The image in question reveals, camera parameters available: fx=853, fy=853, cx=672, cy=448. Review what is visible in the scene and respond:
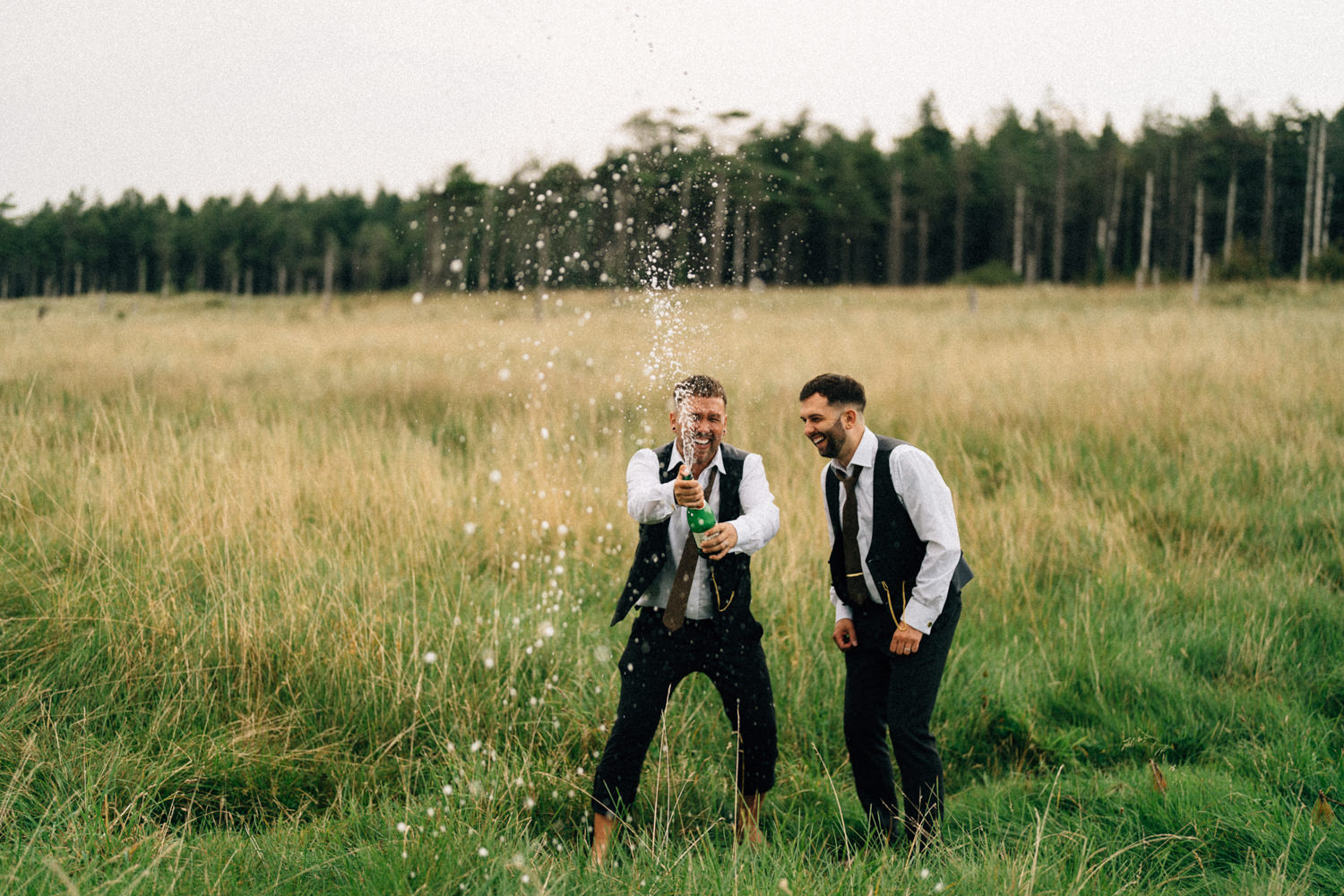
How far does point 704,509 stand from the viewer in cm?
254

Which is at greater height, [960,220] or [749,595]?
[960,220]

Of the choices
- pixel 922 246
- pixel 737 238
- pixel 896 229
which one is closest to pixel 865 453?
pixel 737 238

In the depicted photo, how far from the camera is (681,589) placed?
2793mm

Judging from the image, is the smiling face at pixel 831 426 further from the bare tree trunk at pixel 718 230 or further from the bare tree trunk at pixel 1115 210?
the bare tree trunk at pixel 1115 210

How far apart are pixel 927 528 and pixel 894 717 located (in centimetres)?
66

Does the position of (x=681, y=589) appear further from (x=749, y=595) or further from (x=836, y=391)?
(x=836, y=391)

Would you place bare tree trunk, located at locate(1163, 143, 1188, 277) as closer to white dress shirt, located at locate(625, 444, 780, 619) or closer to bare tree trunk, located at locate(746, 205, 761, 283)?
bare tree trunk, located at locate(746, 205, 761, 283)

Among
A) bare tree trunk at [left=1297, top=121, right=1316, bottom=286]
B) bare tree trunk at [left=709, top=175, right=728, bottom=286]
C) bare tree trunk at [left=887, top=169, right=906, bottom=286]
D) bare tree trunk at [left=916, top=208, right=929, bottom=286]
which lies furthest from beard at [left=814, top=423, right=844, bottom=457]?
bare tree trunk at [left=916, top=208, right=929, bottom=286]

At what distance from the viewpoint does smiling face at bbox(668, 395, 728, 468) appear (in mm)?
2643

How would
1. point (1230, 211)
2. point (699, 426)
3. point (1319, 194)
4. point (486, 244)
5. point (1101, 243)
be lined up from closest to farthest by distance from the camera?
point (699, 426) → point (486, 244) → point (1319, 194) → point (1230, 211) → point (1101, 243)

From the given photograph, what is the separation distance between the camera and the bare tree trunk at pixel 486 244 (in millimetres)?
22069

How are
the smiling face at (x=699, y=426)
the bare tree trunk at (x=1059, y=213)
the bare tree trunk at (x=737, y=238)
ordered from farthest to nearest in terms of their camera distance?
the bare tree trunk at (x=1059, y=213), the bare tree trunk at (x=737, y=238), the smiling face at (x=699, y=426)

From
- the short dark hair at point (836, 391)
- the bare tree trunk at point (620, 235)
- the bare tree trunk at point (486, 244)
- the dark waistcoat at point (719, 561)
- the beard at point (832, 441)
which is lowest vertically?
the dark waistcoat at point (719, 561)

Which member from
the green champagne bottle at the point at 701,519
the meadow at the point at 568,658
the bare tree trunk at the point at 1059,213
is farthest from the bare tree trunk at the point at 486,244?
the bare tree trunk at the point at 1059,213
